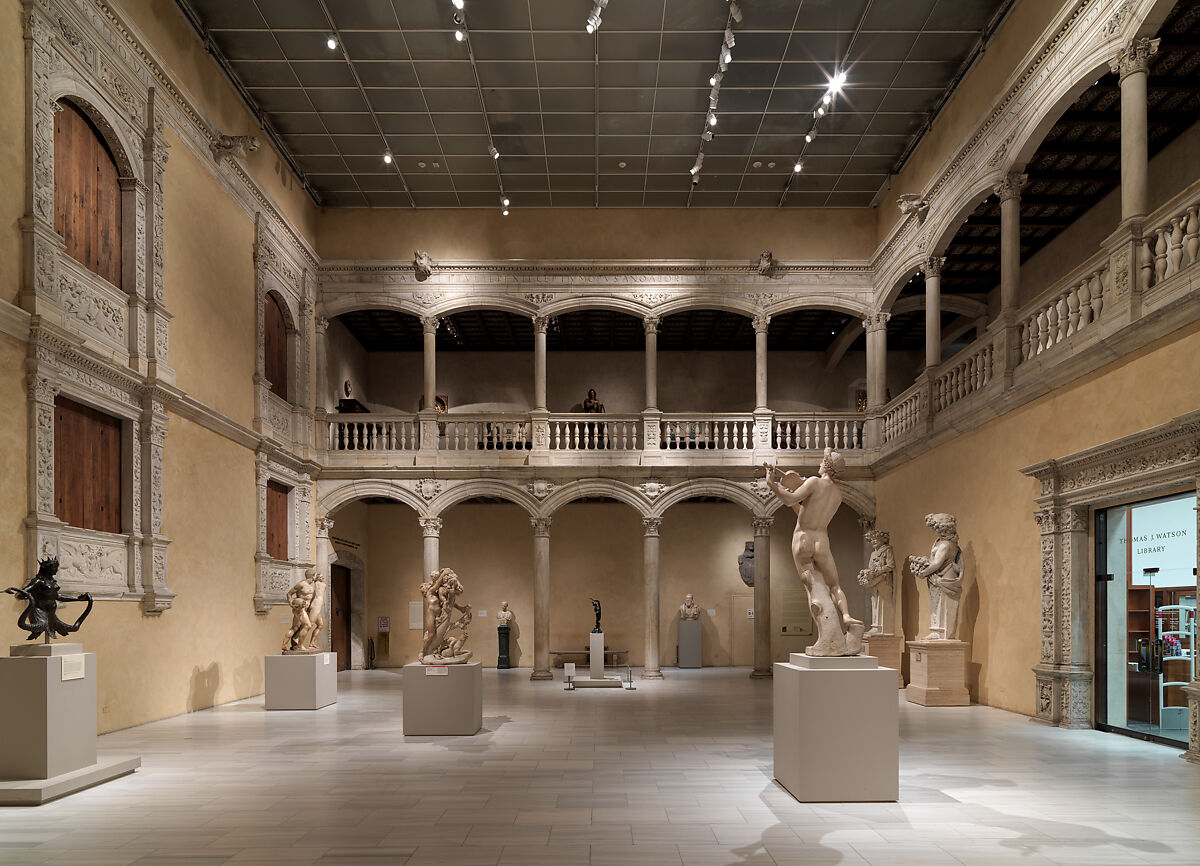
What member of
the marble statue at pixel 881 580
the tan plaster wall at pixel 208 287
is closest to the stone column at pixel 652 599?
the marble statue at pixel 881 580

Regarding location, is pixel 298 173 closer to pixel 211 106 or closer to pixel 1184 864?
pixel 211 106

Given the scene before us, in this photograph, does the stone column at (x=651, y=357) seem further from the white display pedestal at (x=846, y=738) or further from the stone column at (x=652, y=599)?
the white display pedestal at (x=846, y=738)

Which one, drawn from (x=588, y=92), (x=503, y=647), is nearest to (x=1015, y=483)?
(x=588, y=92)

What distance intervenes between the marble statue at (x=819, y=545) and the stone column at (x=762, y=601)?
10843 mm

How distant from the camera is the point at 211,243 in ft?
Answer: 46.2

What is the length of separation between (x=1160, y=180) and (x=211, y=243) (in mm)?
14354

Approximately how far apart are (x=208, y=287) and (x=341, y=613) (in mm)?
10050

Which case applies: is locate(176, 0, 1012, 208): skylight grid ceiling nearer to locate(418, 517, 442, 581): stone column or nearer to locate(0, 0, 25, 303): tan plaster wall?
locate(0, 0, 25, 303): tan plaster wall

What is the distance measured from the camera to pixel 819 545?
7.65m

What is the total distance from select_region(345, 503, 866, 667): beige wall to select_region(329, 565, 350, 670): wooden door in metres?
0.70

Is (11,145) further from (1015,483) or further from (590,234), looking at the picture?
(1015,483)

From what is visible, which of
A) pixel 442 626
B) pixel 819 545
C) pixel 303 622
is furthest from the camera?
pixel 303 622

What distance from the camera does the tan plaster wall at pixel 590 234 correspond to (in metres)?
19.6

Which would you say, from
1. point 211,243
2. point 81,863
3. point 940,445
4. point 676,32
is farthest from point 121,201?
point 940,445
